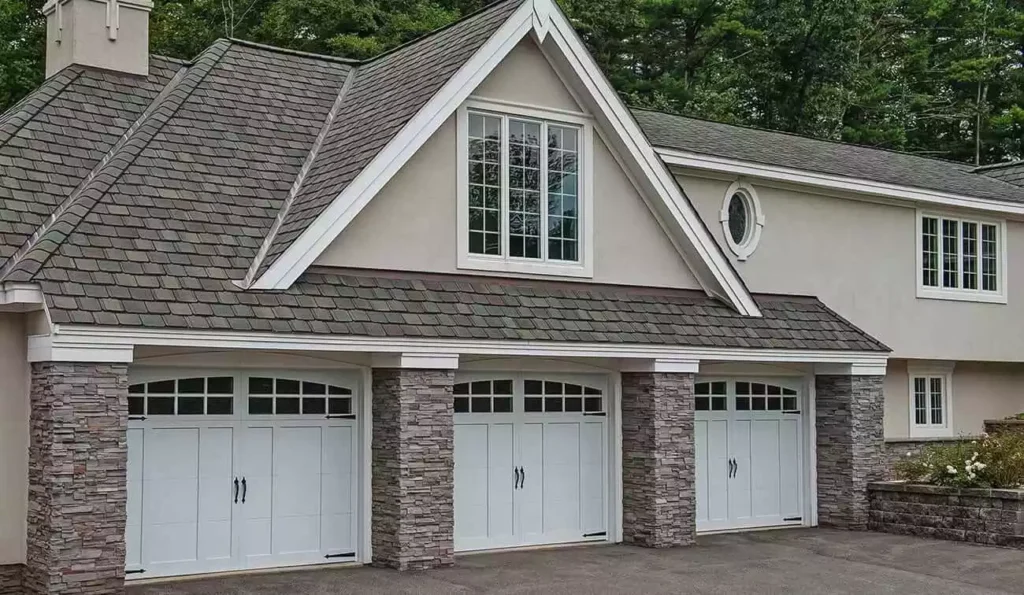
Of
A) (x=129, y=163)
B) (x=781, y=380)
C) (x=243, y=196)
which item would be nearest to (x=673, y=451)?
(x=781, y=380)

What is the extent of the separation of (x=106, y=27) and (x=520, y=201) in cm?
580

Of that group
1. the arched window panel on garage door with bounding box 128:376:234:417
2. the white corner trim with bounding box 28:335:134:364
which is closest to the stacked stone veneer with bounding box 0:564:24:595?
the arched window panel on garage door with bounding box 128:376:234:417

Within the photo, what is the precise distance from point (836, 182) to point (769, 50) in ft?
51.3

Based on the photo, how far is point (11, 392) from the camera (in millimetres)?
12484

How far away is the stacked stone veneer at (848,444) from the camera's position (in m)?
18.1

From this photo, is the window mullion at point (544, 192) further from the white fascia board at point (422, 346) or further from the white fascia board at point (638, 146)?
the white fascia board at point (422, 346)

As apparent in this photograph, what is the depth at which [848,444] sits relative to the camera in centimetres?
1812

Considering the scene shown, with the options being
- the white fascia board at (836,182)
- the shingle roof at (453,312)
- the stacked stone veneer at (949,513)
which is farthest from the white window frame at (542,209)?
the stacked stone veneer at (949,513)

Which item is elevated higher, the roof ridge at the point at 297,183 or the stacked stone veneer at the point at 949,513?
the roof ridge at the point at 297,183

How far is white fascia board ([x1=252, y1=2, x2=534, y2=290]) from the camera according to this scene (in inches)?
525

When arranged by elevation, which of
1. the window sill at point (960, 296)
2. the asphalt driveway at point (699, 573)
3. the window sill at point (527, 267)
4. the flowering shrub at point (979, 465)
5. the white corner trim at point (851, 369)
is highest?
the window sill at point (960, 296)

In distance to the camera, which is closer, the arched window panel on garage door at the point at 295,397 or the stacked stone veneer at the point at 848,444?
the arched window panel on garage door at the point at 295,397

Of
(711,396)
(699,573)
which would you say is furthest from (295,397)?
(711,396)

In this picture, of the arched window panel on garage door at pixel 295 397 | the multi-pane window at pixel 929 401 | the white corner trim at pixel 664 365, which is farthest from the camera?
the multi-pane window at pixel 929 401
